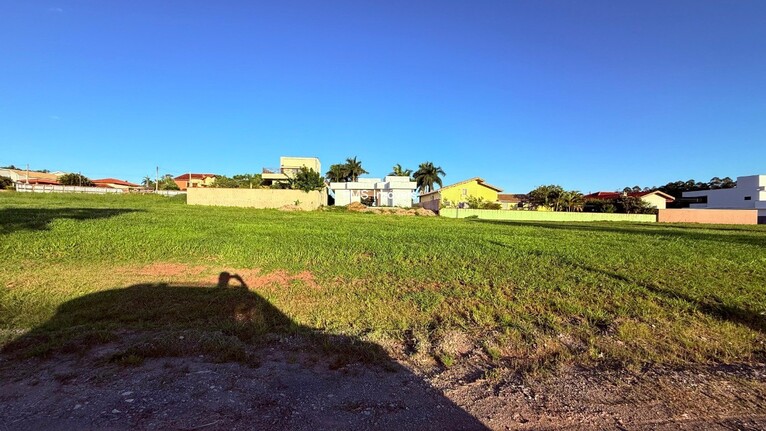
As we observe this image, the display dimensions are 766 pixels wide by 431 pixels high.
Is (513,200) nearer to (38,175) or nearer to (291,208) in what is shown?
(291,208)

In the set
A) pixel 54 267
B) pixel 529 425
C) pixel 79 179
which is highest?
pixel 79 179

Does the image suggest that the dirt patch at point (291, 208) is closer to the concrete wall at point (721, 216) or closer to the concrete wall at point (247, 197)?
the concrete wall at point (247, 197)

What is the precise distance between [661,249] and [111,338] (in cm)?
1453

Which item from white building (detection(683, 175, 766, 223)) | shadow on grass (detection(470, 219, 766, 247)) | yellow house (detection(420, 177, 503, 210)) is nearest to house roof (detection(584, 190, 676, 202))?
white building (detection(683, 175, 766, 223))

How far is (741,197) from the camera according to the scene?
6159 cm

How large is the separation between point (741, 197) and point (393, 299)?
7898cm

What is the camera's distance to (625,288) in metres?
7.14

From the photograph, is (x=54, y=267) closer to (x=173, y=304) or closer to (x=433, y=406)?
(x=173, y=304)

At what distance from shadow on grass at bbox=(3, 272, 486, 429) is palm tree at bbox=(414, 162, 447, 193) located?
69851 millimetres

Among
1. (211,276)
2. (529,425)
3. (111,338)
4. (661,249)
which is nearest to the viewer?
(529,425)

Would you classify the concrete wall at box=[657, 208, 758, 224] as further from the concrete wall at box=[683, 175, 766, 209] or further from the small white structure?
the small white structure

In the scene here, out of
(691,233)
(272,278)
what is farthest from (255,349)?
(691,233)

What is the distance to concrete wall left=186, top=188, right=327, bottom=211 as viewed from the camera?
3728 cm

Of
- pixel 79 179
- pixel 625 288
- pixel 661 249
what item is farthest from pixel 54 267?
pixel 79 179
